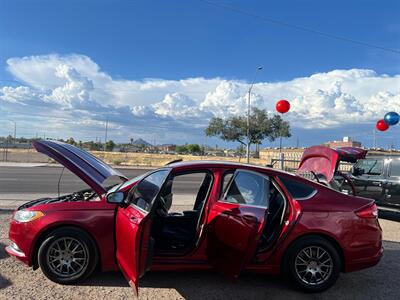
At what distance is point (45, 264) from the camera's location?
182 inches

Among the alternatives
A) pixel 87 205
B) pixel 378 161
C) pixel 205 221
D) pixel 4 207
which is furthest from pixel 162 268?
pixel 378 161

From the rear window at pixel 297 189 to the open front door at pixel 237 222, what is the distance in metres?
0.25

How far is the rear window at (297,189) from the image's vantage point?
4.82 m

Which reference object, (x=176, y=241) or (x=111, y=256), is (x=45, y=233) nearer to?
(x=111, y=256)

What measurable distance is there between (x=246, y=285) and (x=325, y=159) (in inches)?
137

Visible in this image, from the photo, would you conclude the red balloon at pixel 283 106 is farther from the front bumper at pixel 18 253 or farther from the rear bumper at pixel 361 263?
the front bumper at pixel 18 253

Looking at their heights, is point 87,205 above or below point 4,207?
above

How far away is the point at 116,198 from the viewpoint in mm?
4566

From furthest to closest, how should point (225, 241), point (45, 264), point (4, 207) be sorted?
1. point (4, 207)
2. point (45, 264)
3. point (225, 241)

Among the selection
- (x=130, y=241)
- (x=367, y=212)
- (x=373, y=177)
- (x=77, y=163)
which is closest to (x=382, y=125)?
(x=373, y=177)

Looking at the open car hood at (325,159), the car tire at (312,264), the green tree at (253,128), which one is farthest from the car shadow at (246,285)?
the green tree at (253,128)

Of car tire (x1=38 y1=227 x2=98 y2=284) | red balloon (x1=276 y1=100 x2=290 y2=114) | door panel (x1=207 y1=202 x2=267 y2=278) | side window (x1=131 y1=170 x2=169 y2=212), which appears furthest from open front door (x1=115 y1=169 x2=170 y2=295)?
red balloon (x1=276 y1=100 x2=290 y2=114)

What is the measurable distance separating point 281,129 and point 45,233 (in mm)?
41222

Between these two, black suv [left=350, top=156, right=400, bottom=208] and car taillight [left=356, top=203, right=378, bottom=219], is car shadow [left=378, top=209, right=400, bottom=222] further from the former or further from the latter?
car taillight [left=356, top=203, right=378, bottom=219]
